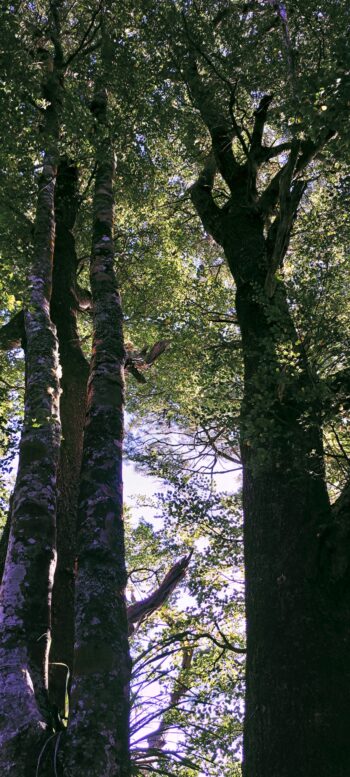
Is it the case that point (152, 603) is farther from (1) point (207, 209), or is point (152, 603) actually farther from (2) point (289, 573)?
(1) point (207, 209)

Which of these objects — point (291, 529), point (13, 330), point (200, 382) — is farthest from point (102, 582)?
point (200, 382)

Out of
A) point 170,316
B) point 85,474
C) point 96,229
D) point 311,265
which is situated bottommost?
point 85,474

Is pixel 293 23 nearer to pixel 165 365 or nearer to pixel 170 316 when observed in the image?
pixel 170 316

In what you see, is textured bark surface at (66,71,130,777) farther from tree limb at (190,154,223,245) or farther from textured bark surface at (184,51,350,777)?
tree limb at (190,154,223,245)

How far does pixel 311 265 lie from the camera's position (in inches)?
237

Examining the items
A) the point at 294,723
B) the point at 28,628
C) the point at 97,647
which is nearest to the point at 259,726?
the point at 294,723

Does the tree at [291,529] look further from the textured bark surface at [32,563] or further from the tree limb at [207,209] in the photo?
the textured bark surface at [32,563]

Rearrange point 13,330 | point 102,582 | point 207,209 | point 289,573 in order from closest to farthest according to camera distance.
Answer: point 102,582 → point 289,573 → point 13,330 → point 207,209

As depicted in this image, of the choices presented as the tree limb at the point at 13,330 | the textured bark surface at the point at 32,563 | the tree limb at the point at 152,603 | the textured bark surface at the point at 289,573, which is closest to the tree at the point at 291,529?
the textured bark surface at the point at 289,573

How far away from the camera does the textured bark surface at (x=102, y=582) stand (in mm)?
2682

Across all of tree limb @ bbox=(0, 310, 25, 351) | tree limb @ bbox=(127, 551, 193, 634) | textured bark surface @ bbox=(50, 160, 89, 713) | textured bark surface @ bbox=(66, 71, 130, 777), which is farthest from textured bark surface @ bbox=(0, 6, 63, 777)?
tree limb @ bbox=(127, 551, 193, 634)

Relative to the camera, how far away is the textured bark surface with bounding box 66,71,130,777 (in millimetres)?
2682

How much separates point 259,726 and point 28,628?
173 centimetres

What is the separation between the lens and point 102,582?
10.8ft
